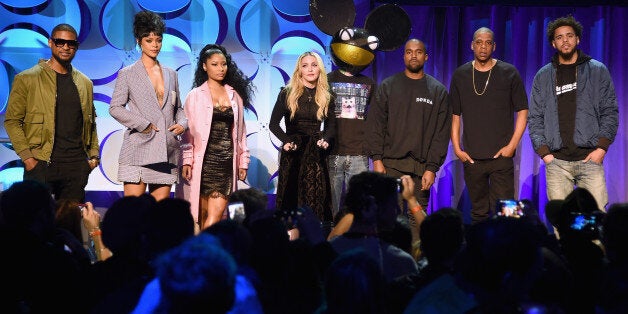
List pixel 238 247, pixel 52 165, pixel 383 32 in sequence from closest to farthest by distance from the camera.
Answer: pixel 238 247, pixel 52 165, pixel 383 32

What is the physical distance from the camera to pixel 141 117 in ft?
19.7

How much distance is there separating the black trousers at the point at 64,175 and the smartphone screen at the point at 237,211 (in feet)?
8.12

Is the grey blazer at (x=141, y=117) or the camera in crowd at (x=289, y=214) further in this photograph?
the grey blazer at (x=141, y=117)

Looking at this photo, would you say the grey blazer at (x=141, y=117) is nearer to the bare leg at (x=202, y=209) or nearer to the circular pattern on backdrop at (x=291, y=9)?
the bare leg at (x=202, y=209)

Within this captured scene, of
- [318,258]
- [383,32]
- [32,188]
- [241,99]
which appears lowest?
[318,258]

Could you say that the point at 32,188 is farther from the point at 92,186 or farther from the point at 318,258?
the point at 92,186

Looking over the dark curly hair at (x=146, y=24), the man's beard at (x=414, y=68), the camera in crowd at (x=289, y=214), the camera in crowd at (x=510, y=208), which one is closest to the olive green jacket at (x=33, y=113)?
the dark curly hair at (x=146, y=24)

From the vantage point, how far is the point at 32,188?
11.1 feet

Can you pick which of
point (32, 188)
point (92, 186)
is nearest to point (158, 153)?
point (92, 186)

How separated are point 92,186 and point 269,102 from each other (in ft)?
6.35

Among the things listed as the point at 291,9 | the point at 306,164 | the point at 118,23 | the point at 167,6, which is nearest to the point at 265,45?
the point at 291,9

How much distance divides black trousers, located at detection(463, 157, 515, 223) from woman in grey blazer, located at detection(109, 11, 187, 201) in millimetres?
2426

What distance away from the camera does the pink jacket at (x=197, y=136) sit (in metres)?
6.45

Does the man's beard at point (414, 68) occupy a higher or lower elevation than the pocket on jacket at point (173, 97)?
higher
